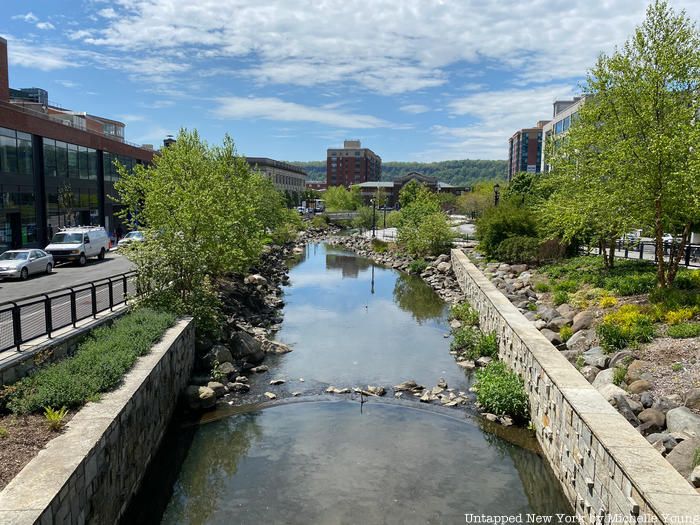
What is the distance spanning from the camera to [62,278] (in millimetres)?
24594

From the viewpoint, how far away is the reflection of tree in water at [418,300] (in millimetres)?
26906

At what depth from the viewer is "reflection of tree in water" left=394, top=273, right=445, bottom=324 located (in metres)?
26.9

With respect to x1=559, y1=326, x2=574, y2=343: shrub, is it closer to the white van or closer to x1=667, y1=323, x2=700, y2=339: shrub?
x1=667, y1=323, x2=700, y2=339: shrub

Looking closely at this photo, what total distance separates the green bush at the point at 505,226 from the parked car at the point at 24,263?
23247 mm

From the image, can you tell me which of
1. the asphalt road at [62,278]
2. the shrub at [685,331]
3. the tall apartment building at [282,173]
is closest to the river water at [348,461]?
the shrub at [685,331]

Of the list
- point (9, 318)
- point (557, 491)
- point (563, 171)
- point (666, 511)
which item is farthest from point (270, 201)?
point (666, 511)

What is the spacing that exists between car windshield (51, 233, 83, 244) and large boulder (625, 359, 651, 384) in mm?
28516

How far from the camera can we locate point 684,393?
1041 cm

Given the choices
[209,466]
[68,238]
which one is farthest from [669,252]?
[68,238]

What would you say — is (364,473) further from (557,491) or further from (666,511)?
(666,511)

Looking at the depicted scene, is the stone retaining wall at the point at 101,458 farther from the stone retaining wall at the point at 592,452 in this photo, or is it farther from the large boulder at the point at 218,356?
the stone retaining wall at the point at 592,452

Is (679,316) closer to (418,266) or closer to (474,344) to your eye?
(474,344)

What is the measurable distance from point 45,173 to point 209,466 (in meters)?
34.4

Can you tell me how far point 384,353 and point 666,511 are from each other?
1345 centimetres
